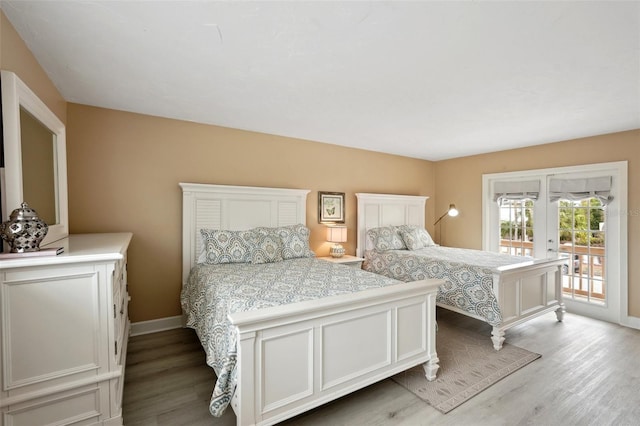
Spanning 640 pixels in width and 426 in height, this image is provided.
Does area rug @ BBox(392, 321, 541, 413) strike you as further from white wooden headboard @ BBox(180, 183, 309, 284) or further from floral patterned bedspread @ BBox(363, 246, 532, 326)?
white wooden headboard @ BBox(180, 183, 309, 284)

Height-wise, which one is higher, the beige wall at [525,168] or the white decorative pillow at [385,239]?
the beige wall at [525,168]

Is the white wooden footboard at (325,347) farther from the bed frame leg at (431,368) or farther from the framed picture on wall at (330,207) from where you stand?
the framed picture on wall at (330,207)

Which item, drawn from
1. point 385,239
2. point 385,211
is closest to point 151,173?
point 385,239

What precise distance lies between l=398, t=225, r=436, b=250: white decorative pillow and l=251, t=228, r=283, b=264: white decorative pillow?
80.1 inches

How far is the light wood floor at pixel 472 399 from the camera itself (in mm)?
1841

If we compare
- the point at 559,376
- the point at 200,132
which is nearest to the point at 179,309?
the point at 200,132

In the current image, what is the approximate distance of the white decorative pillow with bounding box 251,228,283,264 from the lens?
3.06m

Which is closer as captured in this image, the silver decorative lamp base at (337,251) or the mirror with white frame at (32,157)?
the mirror with white frame at (32,157)

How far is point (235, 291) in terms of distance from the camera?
Answer: 203 cm

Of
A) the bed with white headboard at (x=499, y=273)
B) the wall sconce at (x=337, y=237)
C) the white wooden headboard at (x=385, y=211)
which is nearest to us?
the bed with white headboard at (x=499, y=273)

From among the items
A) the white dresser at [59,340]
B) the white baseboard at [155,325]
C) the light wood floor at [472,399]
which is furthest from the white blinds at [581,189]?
the white baseboard at [155,325]

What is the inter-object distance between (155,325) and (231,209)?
1471mm

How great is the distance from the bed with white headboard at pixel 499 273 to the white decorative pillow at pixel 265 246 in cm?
161

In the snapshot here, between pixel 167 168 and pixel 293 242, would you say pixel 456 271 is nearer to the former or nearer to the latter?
pixel 293 242
